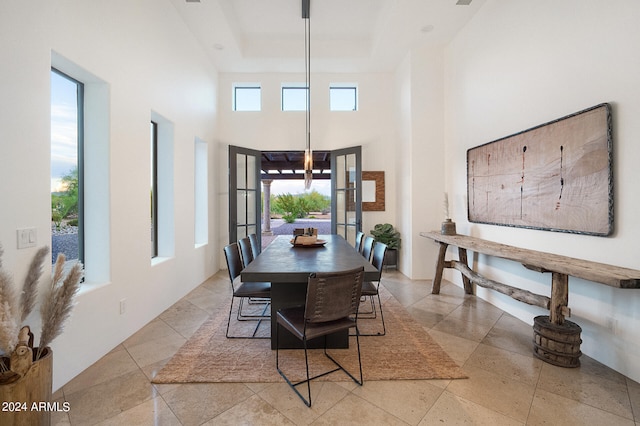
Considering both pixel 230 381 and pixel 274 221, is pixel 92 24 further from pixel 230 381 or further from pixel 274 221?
pixel 274 221

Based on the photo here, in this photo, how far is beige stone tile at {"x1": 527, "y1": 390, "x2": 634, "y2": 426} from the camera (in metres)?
1.66

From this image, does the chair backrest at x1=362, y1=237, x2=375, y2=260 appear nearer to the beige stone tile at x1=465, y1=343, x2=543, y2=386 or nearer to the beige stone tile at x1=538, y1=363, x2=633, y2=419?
the beige stone tile at x1=465, y1=343, x2=543, y2=386

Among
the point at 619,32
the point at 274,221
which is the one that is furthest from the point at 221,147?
the point at 274,221

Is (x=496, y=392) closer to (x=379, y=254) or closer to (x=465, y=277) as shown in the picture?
(x=379, y=254)

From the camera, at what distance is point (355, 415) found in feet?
5.64

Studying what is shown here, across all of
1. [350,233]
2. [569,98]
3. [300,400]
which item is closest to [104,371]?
[300,400]

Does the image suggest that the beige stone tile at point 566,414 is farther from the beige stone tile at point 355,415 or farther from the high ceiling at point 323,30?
the high ceiling at point 323,30

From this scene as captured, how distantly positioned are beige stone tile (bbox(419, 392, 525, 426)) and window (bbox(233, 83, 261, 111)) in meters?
5.36

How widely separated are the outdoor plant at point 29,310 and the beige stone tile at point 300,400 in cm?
129

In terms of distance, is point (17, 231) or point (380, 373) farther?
point (380, 373)

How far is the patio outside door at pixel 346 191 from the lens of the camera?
531 centimetres

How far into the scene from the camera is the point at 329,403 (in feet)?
5.98

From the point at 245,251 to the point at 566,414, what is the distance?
9.35ft

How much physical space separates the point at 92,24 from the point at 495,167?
4.20 metres
